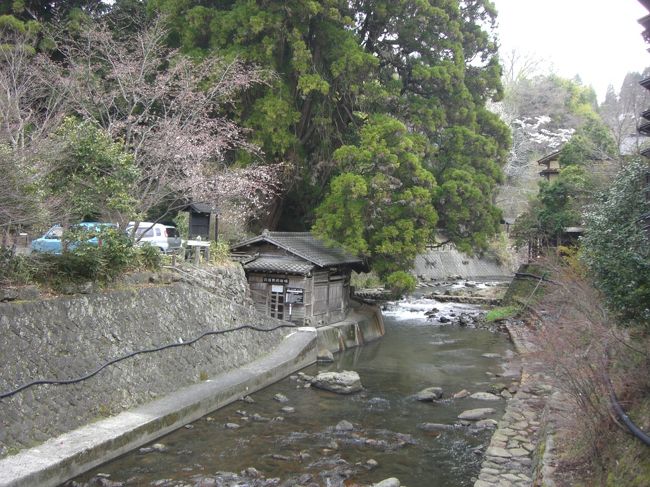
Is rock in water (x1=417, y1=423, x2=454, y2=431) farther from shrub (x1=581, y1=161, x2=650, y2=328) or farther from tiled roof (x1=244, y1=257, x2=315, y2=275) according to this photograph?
tiled roof (x1=244, y1=257, x2=315, y2=275)

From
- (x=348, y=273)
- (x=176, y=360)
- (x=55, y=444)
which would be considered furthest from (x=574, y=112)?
(x=55, y=444)

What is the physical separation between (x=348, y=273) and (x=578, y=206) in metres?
12.3

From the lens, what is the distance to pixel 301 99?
24.4 meters

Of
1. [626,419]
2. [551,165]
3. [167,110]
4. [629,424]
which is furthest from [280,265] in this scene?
[551,165]

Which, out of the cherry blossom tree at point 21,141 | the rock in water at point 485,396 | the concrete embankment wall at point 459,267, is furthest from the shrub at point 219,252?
the concrete embankment wall at point 459,267

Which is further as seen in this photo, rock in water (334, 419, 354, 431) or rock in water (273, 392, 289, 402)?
rock in water (273, 392, 289, 402)

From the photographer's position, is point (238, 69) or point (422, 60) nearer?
point (238, 69)

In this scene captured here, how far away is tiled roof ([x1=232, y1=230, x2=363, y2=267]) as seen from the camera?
22.0m

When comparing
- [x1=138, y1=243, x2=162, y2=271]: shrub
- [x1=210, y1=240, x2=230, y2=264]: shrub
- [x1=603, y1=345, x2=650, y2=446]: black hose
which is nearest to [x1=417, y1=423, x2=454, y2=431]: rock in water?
[x1=603, y1=345, x2=650, y2=446]: black hose

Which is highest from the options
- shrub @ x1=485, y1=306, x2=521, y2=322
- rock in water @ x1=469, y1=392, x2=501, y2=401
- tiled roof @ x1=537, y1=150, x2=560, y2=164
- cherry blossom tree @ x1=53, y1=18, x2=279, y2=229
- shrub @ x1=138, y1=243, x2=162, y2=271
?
tiled roof @ x1=537, y1=150, x2=560, y2=164

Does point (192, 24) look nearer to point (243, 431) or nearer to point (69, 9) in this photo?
point (69, 9)

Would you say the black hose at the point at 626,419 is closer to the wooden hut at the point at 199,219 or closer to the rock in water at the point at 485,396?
the rock in water at the point at 485,396

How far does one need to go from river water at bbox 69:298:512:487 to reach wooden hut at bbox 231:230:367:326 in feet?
10.9

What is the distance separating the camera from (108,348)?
1281cm
